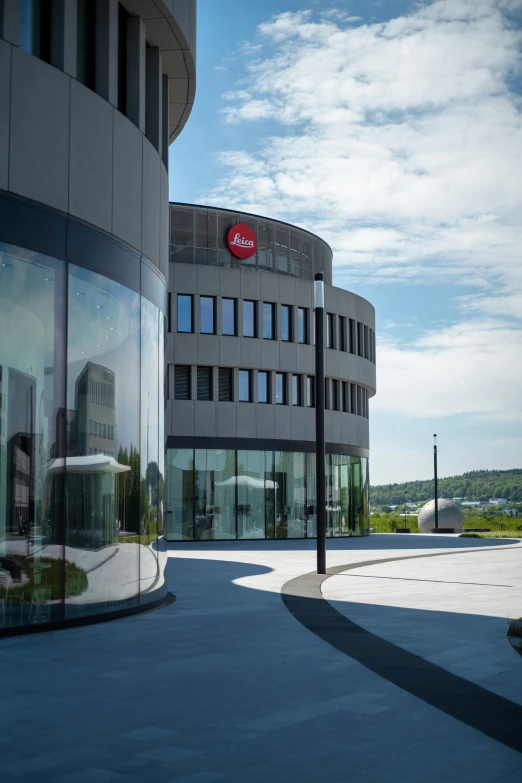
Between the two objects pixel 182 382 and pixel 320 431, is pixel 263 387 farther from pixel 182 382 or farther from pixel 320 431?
pixel 320 431

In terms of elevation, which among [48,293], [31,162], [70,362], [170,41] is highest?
[170,41]

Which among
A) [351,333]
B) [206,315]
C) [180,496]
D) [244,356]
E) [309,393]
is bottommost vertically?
[180,496]

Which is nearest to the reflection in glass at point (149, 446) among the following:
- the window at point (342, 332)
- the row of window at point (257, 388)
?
the row of window at point (257, 388)

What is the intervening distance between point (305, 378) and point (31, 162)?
121 ft

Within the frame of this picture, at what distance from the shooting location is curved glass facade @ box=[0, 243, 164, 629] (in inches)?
459

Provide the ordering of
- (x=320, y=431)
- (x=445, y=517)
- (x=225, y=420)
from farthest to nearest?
(x=445, y=517) < (x=225, y=420) < (x=320, y=431)

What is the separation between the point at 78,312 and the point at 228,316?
1296 inches

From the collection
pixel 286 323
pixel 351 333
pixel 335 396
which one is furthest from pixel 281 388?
pixel 351 333

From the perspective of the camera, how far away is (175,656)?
1009 cm

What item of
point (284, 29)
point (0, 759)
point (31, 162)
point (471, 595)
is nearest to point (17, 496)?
point (31, 162)

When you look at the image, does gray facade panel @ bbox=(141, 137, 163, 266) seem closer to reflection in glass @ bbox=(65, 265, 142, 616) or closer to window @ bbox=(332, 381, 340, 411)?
reflection in glass @ bbox=(65, 265, 142, 616)

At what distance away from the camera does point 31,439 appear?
1195 centimetres

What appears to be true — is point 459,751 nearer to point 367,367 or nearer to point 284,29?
point 284,29

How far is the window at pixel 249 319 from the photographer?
4626 cm
